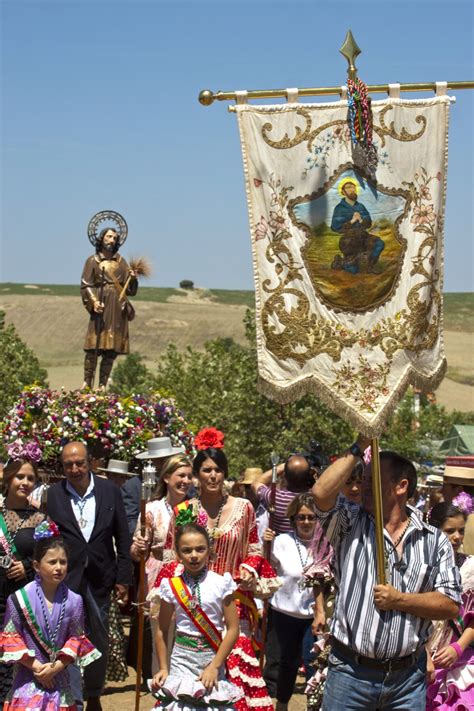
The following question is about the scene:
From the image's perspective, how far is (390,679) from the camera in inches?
222

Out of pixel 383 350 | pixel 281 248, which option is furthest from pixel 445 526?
pixel 281 248

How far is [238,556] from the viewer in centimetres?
762

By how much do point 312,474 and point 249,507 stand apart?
239cm

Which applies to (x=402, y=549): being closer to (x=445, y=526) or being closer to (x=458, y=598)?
(x=458, y=598)

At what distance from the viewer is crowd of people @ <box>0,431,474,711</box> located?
18.6 ft

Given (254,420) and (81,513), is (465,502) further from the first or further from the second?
(254,420)

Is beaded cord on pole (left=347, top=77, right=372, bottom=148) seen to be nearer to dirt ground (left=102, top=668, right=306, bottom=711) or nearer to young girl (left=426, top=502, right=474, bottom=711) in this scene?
young girl (left=426, top=502, right=474, bottom=711)

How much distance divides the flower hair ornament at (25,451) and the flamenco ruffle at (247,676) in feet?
14.3

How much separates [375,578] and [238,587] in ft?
6.63

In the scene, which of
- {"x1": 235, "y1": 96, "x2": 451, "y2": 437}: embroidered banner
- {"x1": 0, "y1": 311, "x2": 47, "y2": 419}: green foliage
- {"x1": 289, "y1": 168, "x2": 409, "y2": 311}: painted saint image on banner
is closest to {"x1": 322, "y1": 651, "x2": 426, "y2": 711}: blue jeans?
{"x1": 235, "y1": 96, "x2": 451, "y2": 437}: embroidered banner

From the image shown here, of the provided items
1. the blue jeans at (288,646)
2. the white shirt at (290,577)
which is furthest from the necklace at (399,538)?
the blue jeans at (288,646)

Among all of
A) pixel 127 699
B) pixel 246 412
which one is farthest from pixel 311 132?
pixel 246 412

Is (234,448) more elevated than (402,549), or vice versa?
(402,549)

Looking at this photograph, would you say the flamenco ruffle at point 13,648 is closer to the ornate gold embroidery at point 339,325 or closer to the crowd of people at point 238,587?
the crowd of people at point 238,587
